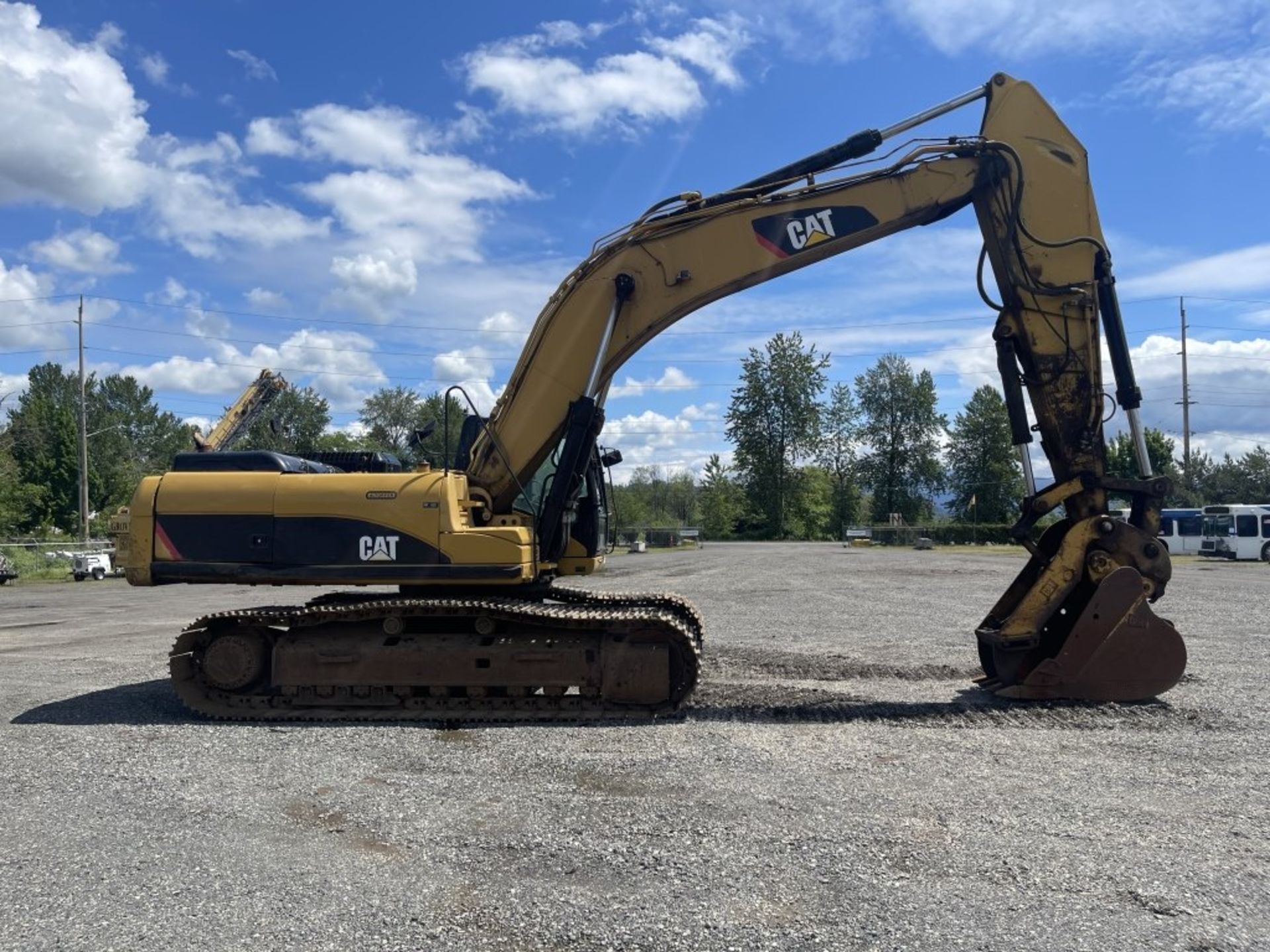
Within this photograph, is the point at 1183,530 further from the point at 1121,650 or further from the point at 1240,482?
the point at 1121,650

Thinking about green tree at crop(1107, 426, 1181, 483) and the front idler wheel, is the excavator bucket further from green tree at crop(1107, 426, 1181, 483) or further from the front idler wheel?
green tree at crop(1107, 426, 1181, 483)

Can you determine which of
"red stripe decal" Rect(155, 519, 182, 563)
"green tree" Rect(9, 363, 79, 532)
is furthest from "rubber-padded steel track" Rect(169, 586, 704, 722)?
"green tree" Rect(9, 363, 79, 532)

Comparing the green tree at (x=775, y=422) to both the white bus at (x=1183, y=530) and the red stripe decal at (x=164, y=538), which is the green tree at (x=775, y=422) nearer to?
the white bus at (x=1183, y=530)

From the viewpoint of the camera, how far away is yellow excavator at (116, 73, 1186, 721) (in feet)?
26.5

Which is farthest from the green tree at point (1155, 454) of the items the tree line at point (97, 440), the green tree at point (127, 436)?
the green tree at point (127, 436)

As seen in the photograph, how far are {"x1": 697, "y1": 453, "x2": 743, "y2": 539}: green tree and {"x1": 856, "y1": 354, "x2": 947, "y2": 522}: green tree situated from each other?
52.3 ft

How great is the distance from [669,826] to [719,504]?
85621 millimetres

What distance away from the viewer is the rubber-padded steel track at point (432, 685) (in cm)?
799

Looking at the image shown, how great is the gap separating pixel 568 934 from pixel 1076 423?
22.7 feet

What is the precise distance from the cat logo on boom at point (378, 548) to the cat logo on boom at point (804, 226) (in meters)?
4.44

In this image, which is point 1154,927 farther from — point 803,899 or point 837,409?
point 837,409

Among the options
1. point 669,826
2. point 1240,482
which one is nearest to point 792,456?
point 1240,482

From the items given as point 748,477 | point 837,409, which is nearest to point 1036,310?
point 748,477

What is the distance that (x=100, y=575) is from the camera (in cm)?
3744
